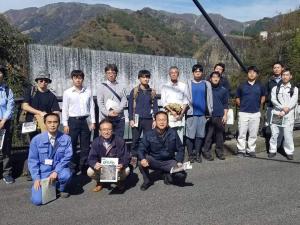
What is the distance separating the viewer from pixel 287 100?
7.69 meters

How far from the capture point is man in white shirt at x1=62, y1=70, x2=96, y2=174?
643cm

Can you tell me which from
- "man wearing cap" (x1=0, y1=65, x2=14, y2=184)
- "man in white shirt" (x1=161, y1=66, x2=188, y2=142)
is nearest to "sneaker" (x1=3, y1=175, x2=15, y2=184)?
"man wearing cap" (x1=0, y1=65, x2=14, y2=184)

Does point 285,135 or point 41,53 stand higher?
point 41,53

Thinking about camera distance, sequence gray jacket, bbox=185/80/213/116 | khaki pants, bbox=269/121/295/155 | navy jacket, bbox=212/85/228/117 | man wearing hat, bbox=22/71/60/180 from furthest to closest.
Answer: khaki pants, bbox=269/121/295/155, navy jacket, bbox=212/85/228/117, gray jacket, bbox=185/80/213/116, man wearing hat, bbox=22/71/60/180

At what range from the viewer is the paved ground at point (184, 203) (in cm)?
481

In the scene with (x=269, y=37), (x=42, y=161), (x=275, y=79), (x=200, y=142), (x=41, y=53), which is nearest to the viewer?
(x=42, y=161)

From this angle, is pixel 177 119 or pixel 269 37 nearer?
pixel 177 119

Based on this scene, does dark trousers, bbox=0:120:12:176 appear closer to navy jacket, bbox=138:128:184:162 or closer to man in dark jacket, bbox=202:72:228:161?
navy jacket, bbox=138:128:184:162

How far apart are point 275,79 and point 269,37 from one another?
23269mm

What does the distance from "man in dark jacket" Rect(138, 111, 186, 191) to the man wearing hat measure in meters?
1.40

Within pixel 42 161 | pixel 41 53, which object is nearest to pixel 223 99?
pixel 42 161

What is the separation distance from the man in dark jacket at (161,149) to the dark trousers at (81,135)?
36.5 inches

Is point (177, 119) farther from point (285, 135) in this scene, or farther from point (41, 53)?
point (41, 53)

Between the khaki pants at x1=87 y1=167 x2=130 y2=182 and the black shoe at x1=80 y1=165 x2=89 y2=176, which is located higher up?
the khaki pants at x1=87 y1=167 x2=130 y2=182
